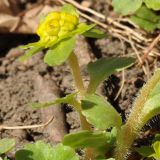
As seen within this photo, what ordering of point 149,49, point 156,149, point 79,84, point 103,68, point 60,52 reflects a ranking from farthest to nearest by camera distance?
1. point 149,49
2. point 103,68
3. point 79,84
4. point 156,149
5. point 60,52

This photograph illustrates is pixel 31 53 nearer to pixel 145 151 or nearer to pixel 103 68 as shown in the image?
pixel 103 68

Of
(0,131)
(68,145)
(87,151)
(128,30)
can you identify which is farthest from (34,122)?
(128,30)

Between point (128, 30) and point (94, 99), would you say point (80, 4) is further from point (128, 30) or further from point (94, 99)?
point (94, 99)

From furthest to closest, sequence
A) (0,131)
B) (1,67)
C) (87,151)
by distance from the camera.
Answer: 1. (1,67)
2. (0,131)
3. (87,151)

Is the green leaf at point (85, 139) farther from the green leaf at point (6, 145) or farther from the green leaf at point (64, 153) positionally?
the green leaf at point (6, 145)

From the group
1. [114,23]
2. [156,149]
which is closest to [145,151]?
[156,149]
